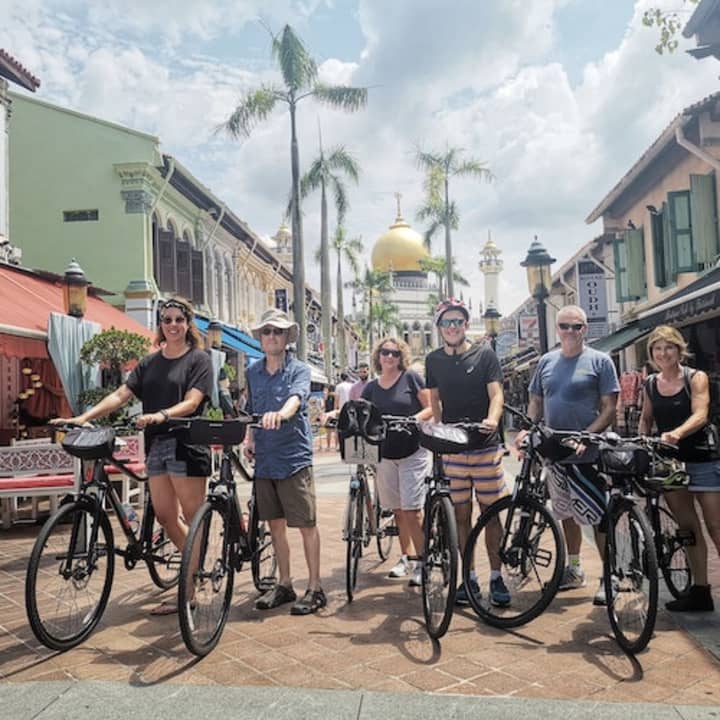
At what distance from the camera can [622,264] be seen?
17.5 metres

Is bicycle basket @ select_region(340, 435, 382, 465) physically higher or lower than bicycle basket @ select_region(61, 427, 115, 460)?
lower

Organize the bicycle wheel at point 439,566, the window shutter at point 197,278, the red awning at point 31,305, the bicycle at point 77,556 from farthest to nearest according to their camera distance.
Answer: the window shutter at point 197,278
the red awning at point 31,305
the bicycle wheel at point 439,566
the bicycle at point 77,556

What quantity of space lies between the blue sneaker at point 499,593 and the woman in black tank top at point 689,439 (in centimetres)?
95

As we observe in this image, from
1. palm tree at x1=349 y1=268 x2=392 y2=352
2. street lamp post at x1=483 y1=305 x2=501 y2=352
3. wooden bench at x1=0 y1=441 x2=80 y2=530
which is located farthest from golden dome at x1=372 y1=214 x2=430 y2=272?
wooden bench at x1=0 y1=441 x2=80 y2=530

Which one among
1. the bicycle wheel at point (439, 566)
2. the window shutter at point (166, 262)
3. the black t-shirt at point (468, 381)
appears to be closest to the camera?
the bicycle wheel at point (439, 566)

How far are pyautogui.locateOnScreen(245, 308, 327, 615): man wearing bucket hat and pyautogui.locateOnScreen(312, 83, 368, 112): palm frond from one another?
17.1m

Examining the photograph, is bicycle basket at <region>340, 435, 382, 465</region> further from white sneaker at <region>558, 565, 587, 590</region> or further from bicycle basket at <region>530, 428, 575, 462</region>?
white sneaker at <region>558, 565, 587, 590</region>

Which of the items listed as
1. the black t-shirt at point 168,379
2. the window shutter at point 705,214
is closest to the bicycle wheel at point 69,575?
the black t-shirt at point 168,379

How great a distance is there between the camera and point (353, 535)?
16.0 ft

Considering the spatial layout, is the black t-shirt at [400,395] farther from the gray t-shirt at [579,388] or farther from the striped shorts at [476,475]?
the gray t-shirt at [579,388]

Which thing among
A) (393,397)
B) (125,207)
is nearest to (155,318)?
(125,207)

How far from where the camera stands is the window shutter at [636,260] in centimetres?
1666

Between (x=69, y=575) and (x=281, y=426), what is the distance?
4.64 feet

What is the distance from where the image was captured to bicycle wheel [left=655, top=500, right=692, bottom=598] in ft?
14.5
